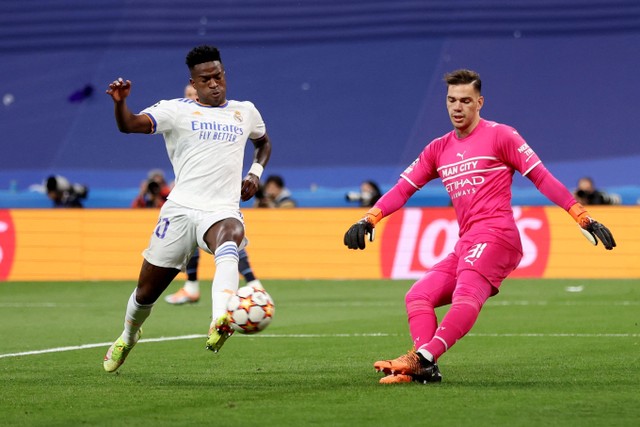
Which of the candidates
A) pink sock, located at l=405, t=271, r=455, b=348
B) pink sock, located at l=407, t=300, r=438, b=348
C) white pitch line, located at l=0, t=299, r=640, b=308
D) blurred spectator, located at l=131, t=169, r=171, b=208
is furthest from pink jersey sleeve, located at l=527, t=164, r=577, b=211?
blurred spectator, located at l=131, t=169, r=171, b=208

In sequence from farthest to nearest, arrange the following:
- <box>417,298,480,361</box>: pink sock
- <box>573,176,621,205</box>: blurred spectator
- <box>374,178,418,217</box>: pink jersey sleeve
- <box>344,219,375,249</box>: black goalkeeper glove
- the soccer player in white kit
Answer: <box>573,176,621,205</box>: blurred spectator → <box>374,178,418,217</box>: pink jersey sleeve → the soccer player in white kit → <box>344,219,375,249</box>: black goalkeeper glove → <box>417,298,480,361</box>: pink sock

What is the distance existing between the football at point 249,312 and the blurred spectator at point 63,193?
45.9 feet

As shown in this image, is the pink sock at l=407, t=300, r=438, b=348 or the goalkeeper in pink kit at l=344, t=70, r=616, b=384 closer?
the goalkeeper in pink kit at l=344, t=70, r=616, b=384

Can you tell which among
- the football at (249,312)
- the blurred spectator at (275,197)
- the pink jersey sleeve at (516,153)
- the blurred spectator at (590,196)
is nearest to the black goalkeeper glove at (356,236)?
the football at (249,312)

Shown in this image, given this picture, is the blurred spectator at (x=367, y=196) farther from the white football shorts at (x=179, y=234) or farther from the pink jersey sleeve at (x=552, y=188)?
the pink jersey sleeve at (x=552, y=188)

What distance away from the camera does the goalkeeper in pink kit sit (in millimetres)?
7840

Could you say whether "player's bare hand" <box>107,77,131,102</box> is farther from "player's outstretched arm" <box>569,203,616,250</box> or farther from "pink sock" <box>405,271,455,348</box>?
"player's outstretched arm" <box>569,203,616,250</box>

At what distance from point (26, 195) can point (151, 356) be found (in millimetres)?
13972

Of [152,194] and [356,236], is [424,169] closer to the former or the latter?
[356,236]

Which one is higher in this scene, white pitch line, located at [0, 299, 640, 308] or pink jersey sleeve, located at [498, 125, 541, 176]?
pink jersey sleeve, located at [498, 125, 541, 176]

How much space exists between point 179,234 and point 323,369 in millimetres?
1432

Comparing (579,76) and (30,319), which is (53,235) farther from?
(579,76)

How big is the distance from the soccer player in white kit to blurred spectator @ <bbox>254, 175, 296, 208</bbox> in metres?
11.2

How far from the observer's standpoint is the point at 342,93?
88.3 feet
